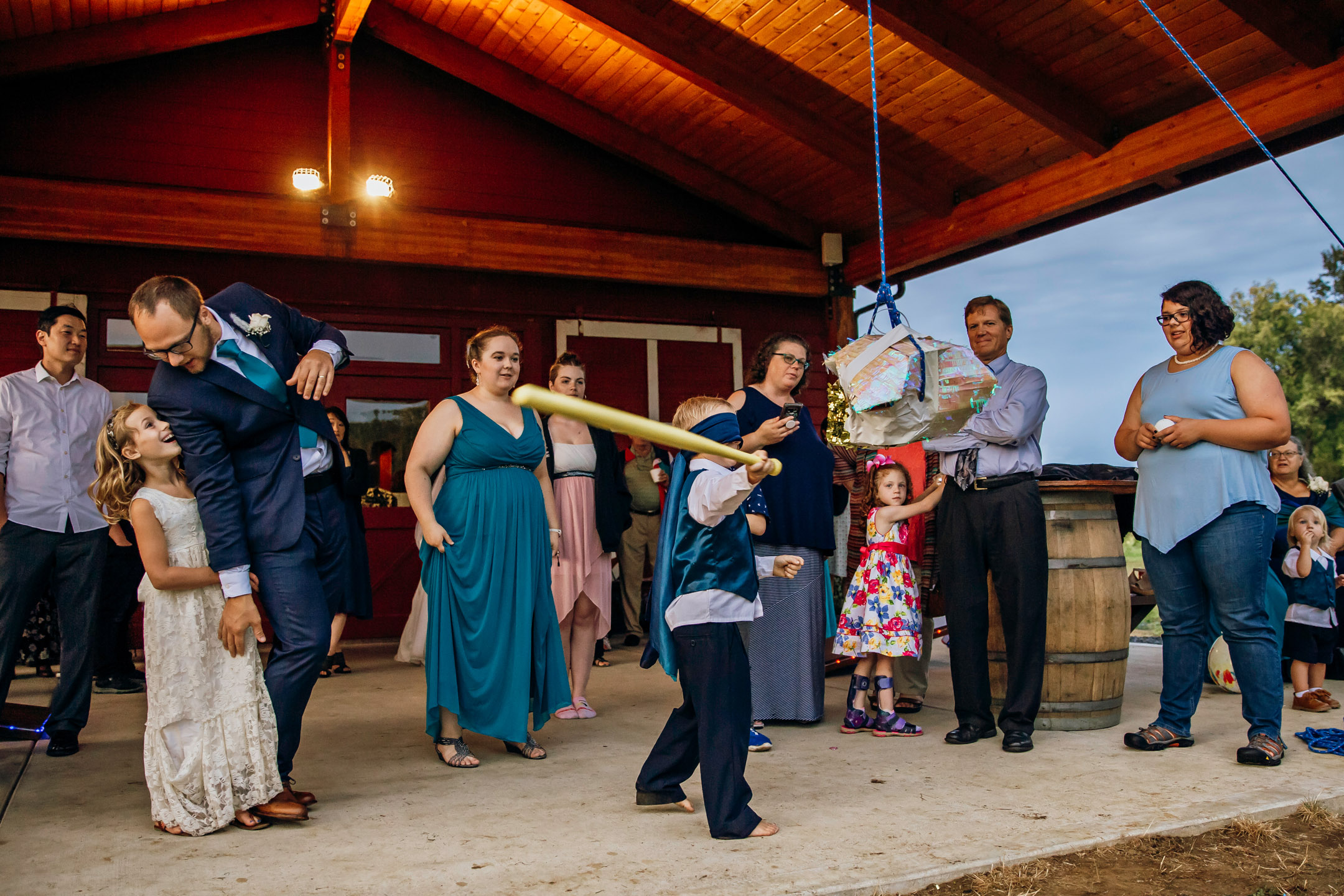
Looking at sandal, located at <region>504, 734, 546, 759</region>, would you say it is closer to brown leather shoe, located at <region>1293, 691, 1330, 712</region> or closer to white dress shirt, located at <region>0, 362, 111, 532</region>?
white dress shirt, located at <region>0, 362, 111, 532</region>

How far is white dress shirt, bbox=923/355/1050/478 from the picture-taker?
12.2 ft

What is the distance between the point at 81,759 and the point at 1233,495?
423 cm

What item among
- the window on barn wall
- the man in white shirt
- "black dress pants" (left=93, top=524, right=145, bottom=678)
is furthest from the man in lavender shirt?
the window on barn wall

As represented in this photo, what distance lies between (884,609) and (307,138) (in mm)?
5672

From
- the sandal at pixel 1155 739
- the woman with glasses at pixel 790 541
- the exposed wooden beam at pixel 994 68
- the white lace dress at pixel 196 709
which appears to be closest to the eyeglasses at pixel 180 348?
the white lace dress at pixel 196 709

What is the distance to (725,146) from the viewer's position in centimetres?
798

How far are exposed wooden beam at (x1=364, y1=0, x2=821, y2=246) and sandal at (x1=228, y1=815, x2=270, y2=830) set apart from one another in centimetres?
616

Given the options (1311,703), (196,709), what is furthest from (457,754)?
(1311,703)

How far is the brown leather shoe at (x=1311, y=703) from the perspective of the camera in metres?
4.31

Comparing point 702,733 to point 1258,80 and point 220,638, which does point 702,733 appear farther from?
point 1258,80

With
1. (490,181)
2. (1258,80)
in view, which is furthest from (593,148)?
(1258,80)

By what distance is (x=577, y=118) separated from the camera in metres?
7.91

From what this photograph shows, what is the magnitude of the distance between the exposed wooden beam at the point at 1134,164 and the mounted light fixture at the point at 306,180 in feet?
14.1

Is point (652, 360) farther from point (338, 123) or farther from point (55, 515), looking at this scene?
point (55, 515)
